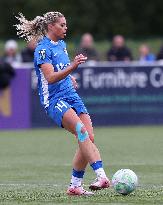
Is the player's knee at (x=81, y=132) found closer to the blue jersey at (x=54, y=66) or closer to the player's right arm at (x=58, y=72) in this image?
the blue jersey at (x=54, y=66)

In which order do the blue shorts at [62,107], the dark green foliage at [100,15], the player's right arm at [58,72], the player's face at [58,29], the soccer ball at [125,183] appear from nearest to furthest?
the player's right arm at [58,72]
the soccer ball at [125,183]
the blue shorts at [62,107]
the player's face at [58,29]
the dark green foliage at [100,15]

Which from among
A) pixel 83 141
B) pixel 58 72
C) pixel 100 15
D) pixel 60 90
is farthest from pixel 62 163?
pixel 100 15

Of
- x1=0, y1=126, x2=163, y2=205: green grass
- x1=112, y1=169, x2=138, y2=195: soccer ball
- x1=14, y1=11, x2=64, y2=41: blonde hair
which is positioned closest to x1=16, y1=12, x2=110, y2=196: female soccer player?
x1=14, y1=11, x2=64, y2=41: blonde hair

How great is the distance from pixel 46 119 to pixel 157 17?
96.8 ft

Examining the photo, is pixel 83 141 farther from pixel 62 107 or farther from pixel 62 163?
pixel 62 163

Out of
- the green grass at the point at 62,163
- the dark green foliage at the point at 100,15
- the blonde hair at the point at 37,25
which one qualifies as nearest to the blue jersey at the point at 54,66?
the blonde hair at the point at 37,25

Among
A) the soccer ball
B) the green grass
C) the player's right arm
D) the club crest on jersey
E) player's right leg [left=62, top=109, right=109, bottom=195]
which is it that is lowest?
the green grass

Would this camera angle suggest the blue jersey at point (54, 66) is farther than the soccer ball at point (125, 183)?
Yes

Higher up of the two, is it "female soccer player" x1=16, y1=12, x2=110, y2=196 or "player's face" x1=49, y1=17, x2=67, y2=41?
"player's face" x1=49, y1=17, x2=67, y2=41

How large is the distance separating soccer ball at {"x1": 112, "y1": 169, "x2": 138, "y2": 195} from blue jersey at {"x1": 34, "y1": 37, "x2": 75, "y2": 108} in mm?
1148

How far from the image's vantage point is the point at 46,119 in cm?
2345

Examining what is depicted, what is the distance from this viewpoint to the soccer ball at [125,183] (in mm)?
11172

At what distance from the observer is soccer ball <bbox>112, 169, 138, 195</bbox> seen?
11172 millimetres

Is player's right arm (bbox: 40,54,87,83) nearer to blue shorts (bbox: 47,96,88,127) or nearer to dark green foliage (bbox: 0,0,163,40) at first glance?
blue shorts (bbox: 47,96,88,127)
